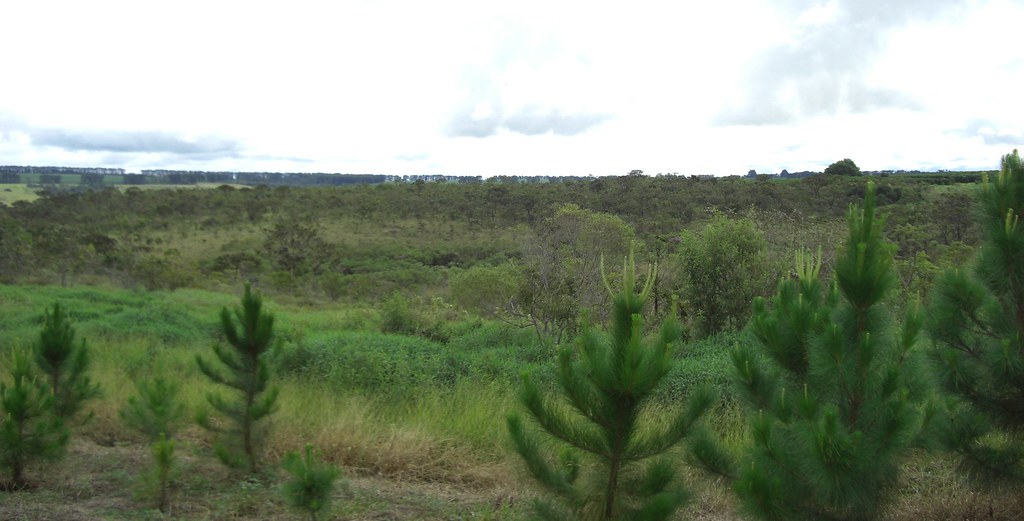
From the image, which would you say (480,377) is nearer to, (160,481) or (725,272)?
(160,481)

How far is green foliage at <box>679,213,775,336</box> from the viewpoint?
10039 millimetres

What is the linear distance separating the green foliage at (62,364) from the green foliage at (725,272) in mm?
7991

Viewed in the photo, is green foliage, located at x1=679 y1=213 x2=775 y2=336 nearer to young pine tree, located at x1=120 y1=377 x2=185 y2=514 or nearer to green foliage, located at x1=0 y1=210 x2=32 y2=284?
young pine tree, located at x1=120 y1=377 x2=185 y2=514

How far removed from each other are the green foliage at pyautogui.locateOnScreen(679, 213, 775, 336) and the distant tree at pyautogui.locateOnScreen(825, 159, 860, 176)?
122 ft

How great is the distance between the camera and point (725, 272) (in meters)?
10.2

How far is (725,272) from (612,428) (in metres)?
7.77

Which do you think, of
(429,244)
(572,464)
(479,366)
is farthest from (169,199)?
(572,464)

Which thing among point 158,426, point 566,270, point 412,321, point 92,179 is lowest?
point 412,321

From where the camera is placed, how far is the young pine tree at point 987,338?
10.4 ft

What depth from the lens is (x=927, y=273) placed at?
11008 millimetres

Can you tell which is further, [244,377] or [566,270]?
[566,270]

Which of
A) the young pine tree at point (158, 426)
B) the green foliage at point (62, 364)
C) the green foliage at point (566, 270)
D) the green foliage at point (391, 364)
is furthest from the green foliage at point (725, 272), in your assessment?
the green foliage at point (62, 364)

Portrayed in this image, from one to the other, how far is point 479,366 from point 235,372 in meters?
4.04

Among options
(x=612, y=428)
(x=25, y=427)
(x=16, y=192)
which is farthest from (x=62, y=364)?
(x=16, y=192)
